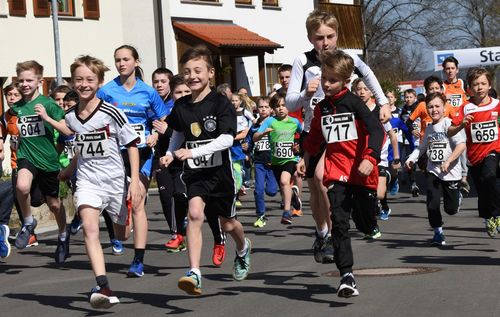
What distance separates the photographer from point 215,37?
133 feet

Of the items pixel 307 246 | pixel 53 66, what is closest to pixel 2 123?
pixel 307 246

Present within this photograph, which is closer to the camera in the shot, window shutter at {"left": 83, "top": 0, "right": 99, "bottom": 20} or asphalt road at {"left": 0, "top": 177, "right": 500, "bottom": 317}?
asphalt road at {"left": 0, "top": 177, "right": 500, "bottom": 317}

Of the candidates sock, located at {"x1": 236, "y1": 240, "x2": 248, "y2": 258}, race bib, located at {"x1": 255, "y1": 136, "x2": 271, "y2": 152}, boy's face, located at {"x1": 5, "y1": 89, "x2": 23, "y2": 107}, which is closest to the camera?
sock, located at {"x1": 236, "y1": 240, "x2": 248, "y2": 258}

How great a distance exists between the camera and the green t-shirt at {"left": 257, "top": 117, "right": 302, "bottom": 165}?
686 inches

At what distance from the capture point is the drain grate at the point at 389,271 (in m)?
10.8

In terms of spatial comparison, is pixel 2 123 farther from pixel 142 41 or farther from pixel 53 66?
pixel 142 41

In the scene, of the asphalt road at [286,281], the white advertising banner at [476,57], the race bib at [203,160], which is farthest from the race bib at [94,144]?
the white advertising banner at [476,57]

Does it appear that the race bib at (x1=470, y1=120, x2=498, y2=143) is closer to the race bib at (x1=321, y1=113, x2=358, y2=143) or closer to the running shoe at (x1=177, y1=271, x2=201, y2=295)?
the race bib at (x1=321, y1=113, x2=358, y2=143)

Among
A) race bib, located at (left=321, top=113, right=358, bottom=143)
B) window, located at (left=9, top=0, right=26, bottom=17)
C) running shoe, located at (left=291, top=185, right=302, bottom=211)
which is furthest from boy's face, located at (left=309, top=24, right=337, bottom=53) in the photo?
window, located at (left=9, top=0, right=26, bottom=17)

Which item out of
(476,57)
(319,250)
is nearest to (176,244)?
(319,250)

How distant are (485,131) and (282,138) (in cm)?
402

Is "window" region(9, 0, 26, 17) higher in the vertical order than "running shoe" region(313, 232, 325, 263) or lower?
higher

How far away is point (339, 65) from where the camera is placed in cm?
972

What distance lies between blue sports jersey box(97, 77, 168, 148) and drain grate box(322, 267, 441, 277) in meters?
2.64
